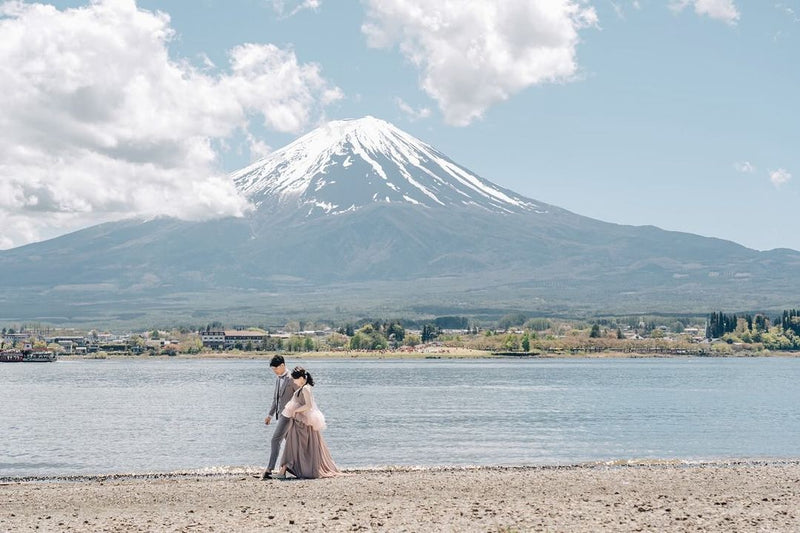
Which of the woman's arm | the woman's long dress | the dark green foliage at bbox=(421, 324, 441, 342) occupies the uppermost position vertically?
the dark green foliage at bbox=(421, 324, 441, 342)

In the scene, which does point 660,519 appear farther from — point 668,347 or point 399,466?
point 668,347

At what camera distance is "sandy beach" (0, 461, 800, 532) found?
16.9 metres

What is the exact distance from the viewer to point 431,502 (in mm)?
19297

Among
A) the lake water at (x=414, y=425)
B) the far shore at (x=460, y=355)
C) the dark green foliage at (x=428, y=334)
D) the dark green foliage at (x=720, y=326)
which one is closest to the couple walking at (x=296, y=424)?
the lake water at (x=414, y=425)

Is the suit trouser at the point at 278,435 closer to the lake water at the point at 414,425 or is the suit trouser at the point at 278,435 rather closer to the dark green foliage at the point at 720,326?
the lake water at the point at 414,425

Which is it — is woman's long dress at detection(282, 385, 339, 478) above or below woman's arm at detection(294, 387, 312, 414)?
below

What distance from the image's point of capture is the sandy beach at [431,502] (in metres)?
16.9

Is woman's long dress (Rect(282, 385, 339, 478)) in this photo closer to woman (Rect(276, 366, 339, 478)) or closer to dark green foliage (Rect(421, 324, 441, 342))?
woman (Rect(276, 366, 339, 478))

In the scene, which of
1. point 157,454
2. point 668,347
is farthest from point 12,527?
point 668,347

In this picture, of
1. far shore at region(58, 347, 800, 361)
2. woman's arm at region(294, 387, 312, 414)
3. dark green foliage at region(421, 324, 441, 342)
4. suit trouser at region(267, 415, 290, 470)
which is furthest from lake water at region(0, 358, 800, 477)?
dark green foliage at region(421, 324, 441, 342)

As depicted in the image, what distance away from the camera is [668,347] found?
18100 centimetres

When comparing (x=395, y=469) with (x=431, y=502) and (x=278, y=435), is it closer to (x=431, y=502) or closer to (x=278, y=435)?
(x=278, y=435)

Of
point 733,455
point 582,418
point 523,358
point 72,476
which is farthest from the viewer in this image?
point 523,358

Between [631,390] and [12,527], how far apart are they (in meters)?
62.4
